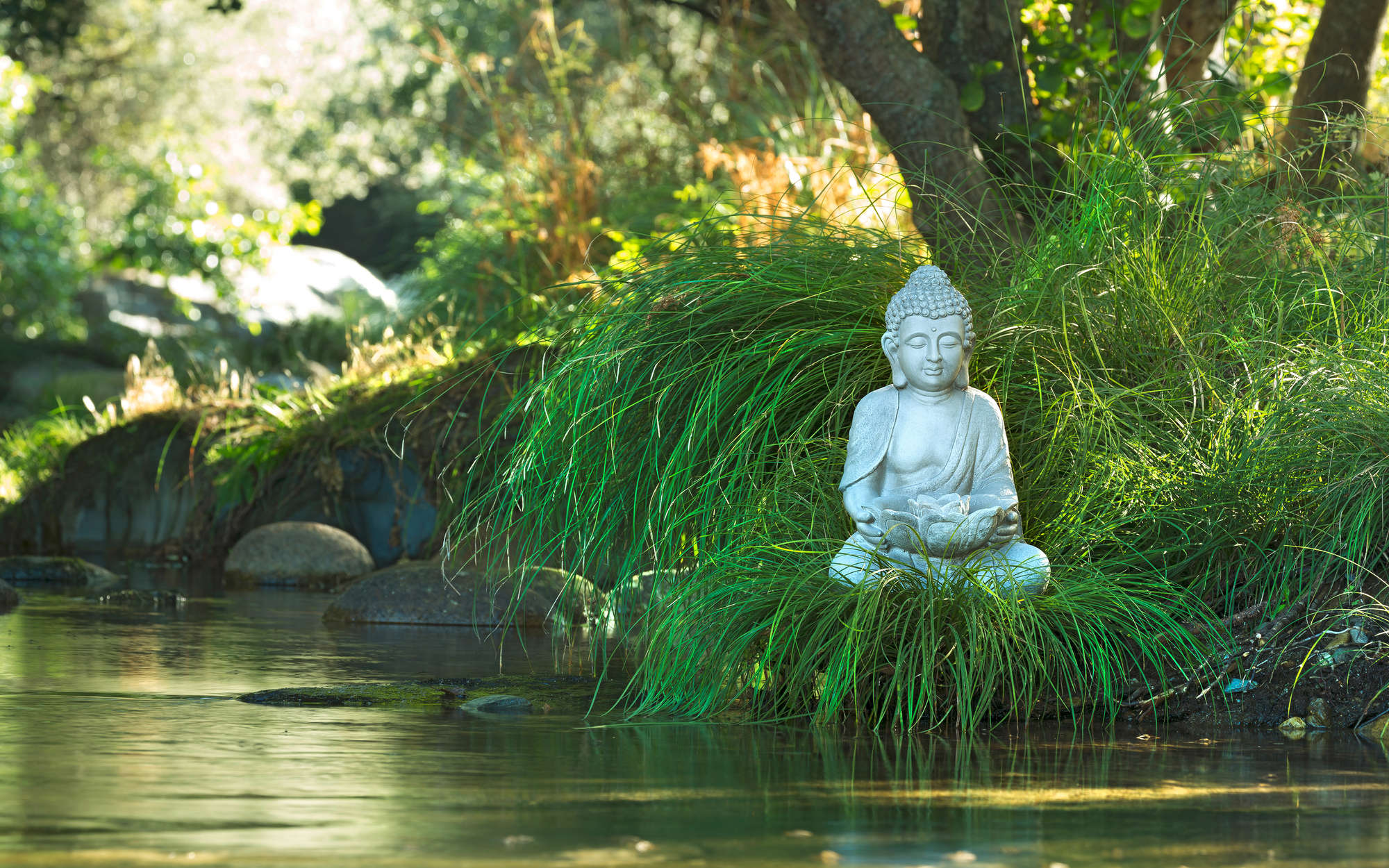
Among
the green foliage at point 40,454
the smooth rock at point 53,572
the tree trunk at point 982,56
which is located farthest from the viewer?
the green foliage at point 40,454

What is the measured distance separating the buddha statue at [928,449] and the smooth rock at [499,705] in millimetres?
1253

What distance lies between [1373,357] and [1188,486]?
2.81 ft

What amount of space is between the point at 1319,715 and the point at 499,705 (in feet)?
9.22

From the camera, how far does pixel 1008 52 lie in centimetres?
978

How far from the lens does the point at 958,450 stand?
5.80 metres

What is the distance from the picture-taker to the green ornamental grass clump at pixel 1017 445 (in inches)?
215

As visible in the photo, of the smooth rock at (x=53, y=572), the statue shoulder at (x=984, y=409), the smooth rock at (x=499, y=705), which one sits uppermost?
the statue shoulder at (x=984, y=409)

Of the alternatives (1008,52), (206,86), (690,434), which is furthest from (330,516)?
(206,86)

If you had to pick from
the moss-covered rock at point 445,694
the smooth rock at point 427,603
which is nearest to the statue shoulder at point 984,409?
the moss-covered rock at point 445,694

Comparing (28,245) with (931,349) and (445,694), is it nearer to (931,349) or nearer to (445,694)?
(445,694)

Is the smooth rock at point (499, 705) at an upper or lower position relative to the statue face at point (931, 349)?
lower

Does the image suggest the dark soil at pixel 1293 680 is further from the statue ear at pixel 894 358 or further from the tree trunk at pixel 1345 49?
the tree trunk at pixel 1345 49

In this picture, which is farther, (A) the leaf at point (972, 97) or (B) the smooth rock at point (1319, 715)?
(A) the leaf at point (972, 97)

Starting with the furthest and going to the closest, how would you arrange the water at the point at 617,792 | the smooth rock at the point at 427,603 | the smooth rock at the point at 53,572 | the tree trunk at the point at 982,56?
the smooth rock at the point at 53,572 → the tree trunk at the point at 982,56 → the smooth rock at the point at 427,603 → the water at the point at 617,792
